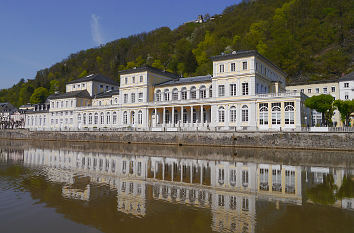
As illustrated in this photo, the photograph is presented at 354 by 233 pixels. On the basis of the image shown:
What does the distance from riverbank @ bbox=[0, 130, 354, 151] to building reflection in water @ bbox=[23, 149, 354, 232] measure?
465 inches

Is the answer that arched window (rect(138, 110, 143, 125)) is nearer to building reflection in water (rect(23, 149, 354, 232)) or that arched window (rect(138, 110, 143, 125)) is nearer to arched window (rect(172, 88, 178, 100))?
arched window (rect(172, 88, 178, 100))

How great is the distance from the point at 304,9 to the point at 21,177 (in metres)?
81.4

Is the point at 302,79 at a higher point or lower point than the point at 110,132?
higher

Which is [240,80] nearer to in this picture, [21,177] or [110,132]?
[110,132]

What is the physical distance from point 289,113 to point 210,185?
76.8 feet

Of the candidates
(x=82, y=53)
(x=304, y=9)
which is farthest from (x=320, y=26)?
(x=82, y=53)

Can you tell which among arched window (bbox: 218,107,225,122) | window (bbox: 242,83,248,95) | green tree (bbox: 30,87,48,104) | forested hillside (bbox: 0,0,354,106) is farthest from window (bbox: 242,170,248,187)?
green tree (bbox: 30,87,48,104)

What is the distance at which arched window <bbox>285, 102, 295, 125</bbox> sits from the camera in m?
31.6

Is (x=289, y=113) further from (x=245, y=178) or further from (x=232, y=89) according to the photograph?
(x=245, y=178)

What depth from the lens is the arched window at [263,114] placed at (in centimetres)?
3334

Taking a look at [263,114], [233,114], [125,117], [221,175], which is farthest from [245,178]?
[125,117]

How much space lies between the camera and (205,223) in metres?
7.17

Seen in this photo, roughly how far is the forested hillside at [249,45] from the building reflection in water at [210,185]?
157 feet

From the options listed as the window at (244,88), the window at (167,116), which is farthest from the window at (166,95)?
the window at (244,88)
